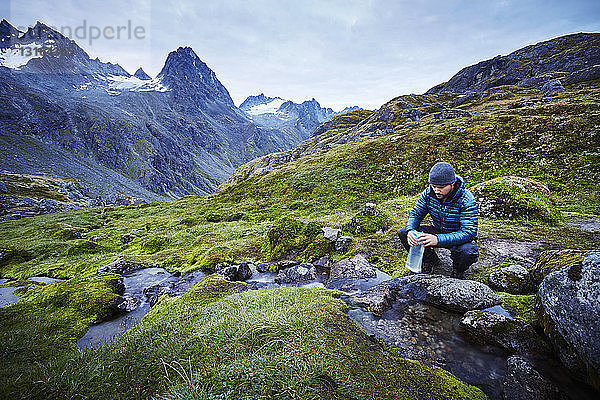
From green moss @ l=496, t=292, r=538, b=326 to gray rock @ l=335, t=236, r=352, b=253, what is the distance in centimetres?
675

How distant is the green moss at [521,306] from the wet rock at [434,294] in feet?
0.68

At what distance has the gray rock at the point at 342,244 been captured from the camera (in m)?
12.2

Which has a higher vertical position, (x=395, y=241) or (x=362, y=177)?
(x=362, y=177)

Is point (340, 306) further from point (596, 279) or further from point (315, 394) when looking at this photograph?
point (596, 279)

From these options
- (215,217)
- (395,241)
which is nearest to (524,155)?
(395,241)

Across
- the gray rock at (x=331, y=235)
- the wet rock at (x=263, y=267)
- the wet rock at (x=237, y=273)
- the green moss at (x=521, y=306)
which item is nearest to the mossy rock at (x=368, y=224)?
the gray rock at (x=331, y=235)

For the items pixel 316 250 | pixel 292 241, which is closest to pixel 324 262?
pixel 316 250

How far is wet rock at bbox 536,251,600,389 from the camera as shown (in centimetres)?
341

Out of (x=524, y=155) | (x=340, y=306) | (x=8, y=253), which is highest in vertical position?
(x=524, y=155)

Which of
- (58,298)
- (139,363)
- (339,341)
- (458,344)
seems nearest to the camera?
(139,363)

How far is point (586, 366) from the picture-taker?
11.2 feet

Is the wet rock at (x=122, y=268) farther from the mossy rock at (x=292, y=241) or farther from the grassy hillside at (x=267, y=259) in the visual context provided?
the mossy rock at (x=292, y=241)

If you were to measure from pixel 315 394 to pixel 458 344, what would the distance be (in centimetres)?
346

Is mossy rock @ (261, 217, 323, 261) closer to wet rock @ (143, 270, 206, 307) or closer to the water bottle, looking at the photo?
wet rock @ (143, 270, 206, 307)
